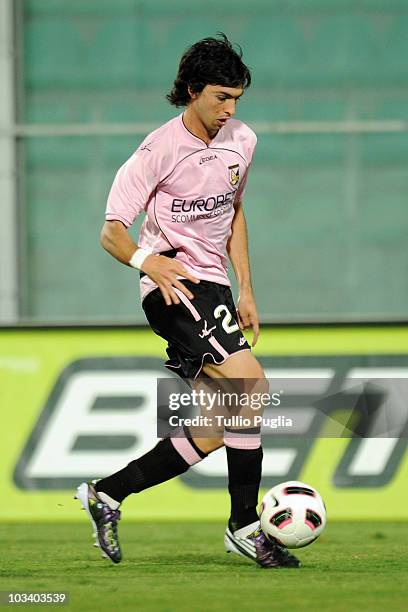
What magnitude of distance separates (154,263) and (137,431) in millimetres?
1956

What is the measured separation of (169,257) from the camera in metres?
4.34

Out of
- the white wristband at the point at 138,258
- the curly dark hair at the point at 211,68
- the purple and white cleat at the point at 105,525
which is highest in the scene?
the curly dark hair at the point at 211,68

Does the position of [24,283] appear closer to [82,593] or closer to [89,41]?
[89,41]

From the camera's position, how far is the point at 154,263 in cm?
417

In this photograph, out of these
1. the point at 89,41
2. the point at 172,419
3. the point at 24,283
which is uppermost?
the point at 89,41

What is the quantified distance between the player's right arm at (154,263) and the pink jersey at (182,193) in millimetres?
49

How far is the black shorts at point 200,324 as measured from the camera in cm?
427

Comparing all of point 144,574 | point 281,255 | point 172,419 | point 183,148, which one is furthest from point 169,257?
point 281,255

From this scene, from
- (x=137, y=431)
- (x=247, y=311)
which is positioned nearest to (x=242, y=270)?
(x=247, y=311)

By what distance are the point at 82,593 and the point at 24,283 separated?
19.5ft

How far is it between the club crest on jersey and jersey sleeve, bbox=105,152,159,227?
0.90 ft

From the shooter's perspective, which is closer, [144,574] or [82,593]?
[82,593]

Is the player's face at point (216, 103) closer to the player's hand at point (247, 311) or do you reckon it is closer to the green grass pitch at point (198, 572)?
the player's hand at point (247, 311)

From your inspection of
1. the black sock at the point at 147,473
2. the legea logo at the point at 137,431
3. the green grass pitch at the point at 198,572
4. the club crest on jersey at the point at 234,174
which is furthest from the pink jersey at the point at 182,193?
the legea logo at the point at 137,431
